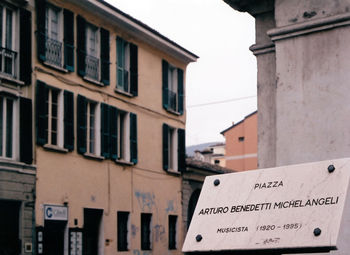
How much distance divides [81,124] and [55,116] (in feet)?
4.21

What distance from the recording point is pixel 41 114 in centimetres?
2269

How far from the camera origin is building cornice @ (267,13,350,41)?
554 cm

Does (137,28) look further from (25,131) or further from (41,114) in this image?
(25,131)

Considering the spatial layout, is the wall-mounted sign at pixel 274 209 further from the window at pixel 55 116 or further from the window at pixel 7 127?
the window at pixel 55 116

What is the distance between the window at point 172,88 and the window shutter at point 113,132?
4.56 meters

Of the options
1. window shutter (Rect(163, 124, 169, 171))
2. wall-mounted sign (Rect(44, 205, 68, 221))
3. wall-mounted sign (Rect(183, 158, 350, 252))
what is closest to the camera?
wall-mounted sign (Rect(183, 158, 350, 252))

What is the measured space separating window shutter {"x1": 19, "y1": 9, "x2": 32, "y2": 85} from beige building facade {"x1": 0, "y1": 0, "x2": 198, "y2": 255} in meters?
0.03

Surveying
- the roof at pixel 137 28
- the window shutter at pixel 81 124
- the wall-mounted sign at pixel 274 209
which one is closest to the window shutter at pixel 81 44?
the roof at pixel 137 28

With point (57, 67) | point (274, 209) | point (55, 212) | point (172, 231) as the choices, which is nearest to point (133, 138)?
point (172, 231)

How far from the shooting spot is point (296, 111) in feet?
18.9

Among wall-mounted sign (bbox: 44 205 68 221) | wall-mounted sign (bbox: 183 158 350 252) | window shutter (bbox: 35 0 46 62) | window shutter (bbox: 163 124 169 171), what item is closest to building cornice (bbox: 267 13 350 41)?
wall-mounted sign (bbox: 183 158 350 252)

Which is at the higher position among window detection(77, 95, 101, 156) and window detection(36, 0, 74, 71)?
window detection(36, 0, 74, 71)

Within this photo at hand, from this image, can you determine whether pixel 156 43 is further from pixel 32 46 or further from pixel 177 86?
pixel 32 46

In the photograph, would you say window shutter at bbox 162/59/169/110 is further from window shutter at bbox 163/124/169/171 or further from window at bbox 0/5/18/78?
window at bbox 0/5/18/78
